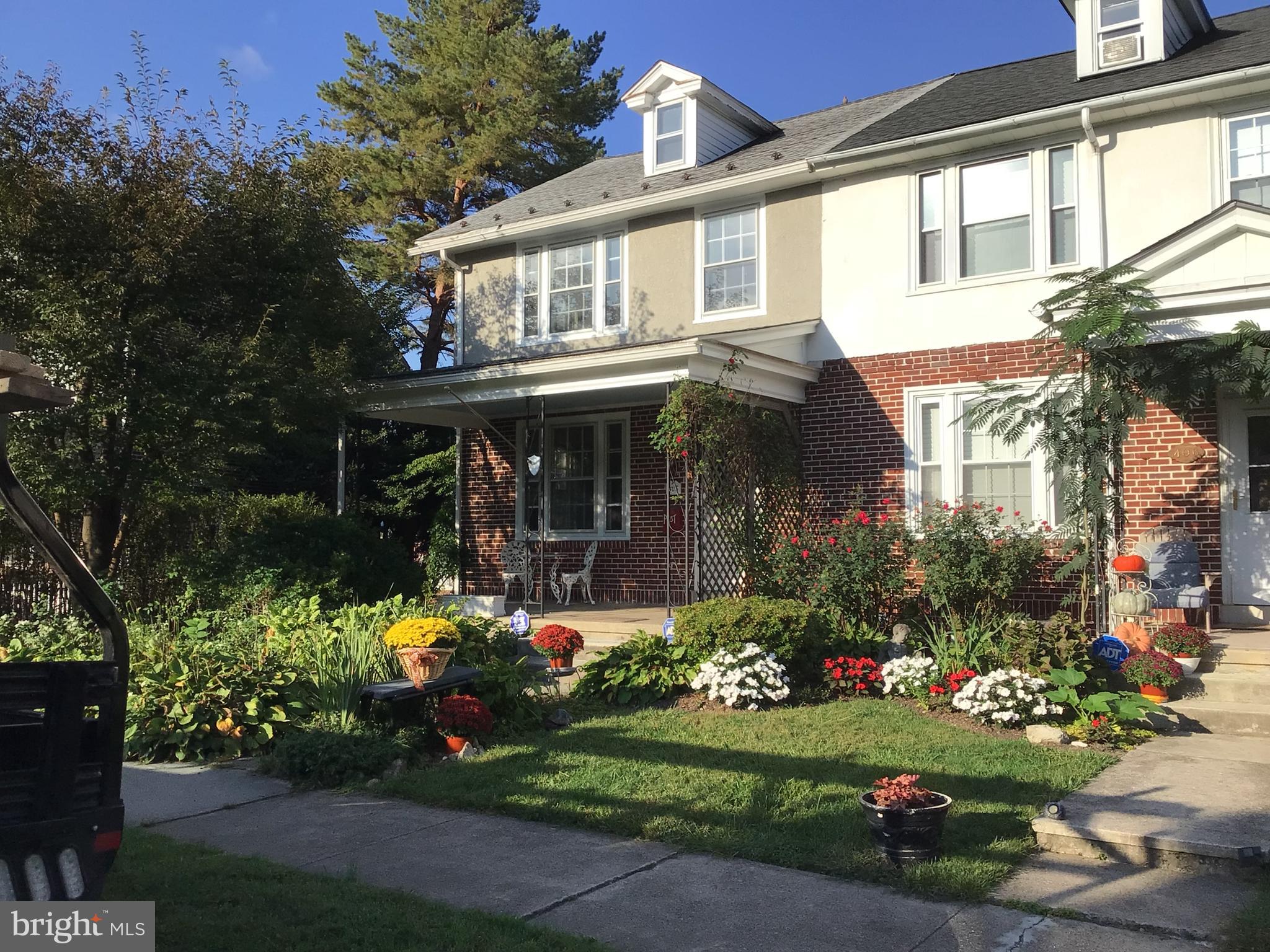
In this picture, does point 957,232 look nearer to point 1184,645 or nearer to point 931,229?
point 931,229

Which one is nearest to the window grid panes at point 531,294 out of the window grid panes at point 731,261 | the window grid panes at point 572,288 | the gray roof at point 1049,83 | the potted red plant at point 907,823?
the window grid panes at point 572,288

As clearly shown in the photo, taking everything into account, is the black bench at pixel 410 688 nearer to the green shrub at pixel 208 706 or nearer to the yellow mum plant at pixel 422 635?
the yellow mum plant at pixel 422 635

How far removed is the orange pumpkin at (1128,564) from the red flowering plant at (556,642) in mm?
4686

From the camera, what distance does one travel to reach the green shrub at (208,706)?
6.79 metres

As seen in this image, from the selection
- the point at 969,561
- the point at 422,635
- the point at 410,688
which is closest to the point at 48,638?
the point at 422,635

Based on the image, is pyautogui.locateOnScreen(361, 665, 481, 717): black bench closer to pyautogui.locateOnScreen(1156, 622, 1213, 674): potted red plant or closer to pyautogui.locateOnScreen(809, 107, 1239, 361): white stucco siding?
pyautogui.locateOnScreen(1156, 622, 1213, 674): potted red plant

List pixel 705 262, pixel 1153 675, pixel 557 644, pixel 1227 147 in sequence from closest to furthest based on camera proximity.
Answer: pixel 1153 675 < pixel 557 644 < pixel 1227 147 < pixel 705 262

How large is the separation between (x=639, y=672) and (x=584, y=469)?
658cm

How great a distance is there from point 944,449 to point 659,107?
6624mm

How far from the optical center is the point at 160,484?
10.3 metres

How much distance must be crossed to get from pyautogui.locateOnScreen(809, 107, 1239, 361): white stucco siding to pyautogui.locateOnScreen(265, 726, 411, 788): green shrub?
758 cm

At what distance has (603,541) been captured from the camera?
14461 millimetres

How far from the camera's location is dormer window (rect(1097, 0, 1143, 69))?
11.5 metres

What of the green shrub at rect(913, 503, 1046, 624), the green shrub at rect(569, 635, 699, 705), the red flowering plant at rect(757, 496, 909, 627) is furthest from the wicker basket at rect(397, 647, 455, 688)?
the green shrub at rect(913, 503, 1046, 624)
